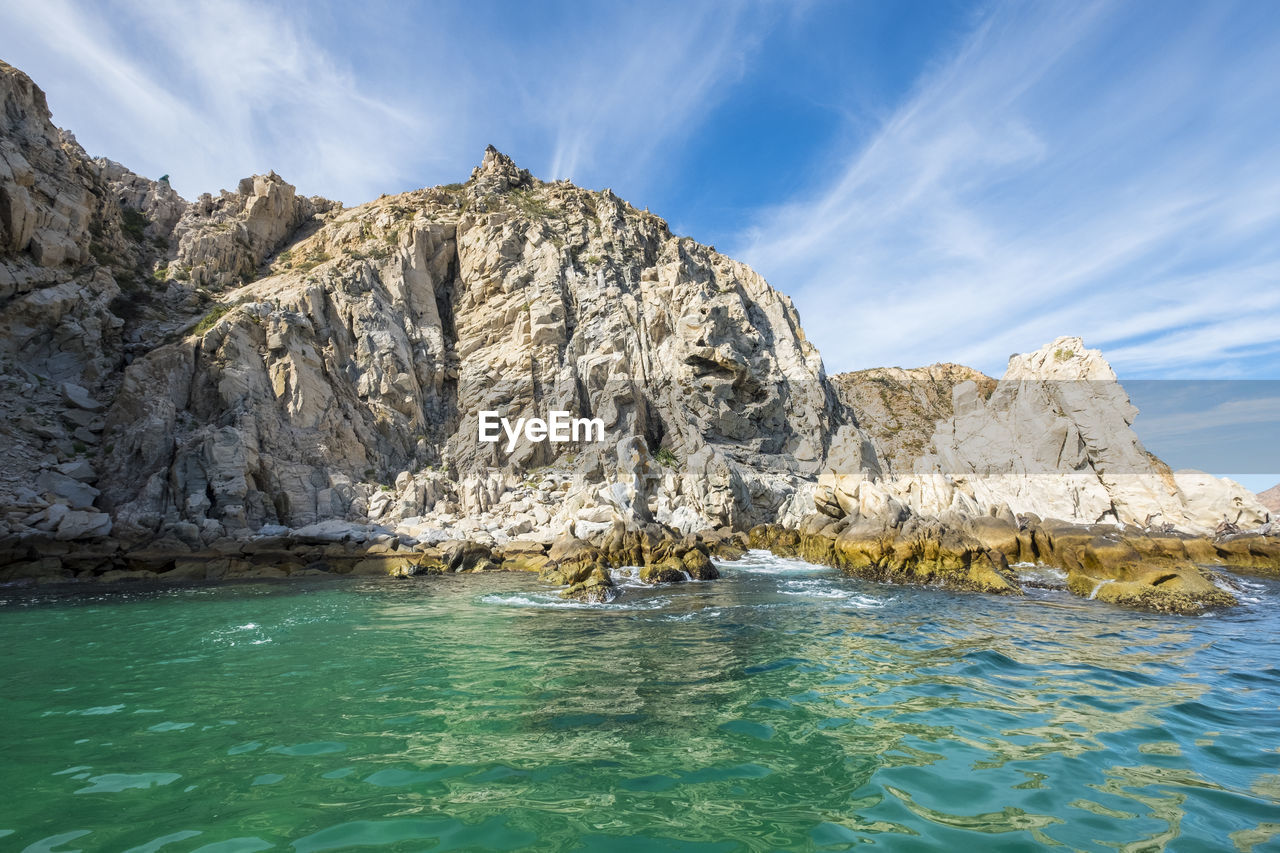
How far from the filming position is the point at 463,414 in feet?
145

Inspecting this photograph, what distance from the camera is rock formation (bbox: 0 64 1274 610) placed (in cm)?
2459

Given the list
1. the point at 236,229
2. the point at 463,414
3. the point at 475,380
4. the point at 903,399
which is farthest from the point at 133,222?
the point at 903,399

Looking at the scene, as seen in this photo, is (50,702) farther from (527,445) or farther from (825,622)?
(527,445)

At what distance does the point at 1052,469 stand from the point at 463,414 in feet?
143

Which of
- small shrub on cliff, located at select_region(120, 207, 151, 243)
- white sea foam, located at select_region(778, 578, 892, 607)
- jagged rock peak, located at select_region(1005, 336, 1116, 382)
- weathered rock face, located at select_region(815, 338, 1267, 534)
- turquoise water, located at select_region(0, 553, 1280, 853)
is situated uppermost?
small shrub on cliff, located at select_region(120, 207, 151, 243)

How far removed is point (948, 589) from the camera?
1827 cm

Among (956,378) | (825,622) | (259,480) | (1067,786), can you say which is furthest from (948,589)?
(956,378)

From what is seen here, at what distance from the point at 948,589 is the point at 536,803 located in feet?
59.7

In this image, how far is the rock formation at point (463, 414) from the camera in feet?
80.7

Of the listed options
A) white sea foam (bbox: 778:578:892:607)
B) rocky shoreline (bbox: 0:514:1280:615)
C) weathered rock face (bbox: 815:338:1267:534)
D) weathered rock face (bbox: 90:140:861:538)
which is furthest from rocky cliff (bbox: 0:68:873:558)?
white sea foam (bbox: 778:578:892:607)

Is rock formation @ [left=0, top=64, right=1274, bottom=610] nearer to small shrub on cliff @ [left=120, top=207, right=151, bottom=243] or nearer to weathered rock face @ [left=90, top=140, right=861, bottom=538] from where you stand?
weathered rock face @ [left=90, top=140, right=861, bottom=538]

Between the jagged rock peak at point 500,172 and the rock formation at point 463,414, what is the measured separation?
626 millimetres

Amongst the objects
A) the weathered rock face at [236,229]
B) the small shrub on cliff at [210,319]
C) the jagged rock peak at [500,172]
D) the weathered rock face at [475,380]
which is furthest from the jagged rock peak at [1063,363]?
the weathered rock face at [236,229]

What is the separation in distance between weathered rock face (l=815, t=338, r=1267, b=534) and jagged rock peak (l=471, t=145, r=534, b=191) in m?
47.5
